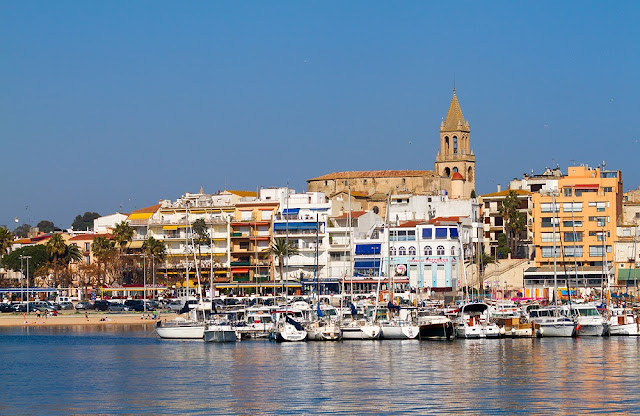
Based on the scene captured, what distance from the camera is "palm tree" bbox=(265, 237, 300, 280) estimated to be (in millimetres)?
115125

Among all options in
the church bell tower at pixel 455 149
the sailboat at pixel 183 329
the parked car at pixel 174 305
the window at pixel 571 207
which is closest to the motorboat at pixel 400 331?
the sailboat at pixel 183 329

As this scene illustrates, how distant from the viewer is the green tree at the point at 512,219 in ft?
421

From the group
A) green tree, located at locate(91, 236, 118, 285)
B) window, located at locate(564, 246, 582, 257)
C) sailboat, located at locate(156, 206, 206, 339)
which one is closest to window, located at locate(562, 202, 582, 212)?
window, located at locate(564, 246, 582, 257)

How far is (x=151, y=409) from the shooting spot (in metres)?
43.4

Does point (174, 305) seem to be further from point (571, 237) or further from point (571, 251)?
point (571, 237)

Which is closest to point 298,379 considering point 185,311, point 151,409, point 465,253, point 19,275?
point 151,409

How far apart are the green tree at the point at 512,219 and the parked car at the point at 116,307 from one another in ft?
143

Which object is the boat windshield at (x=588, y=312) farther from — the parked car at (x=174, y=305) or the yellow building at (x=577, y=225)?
the parked car at (x=174, y=305)

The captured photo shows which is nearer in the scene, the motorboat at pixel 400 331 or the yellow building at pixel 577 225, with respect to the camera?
the motorboat at pixel 400 331

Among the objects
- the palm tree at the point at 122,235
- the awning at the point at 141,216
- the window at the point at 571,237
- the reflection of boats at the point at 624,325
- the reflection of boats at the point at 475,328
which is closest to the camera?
the reflection of boats at the point at 475,328

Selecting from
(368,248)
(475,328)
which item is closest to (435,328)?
(475,328)

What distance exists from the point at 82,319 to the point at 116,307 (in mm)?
9098

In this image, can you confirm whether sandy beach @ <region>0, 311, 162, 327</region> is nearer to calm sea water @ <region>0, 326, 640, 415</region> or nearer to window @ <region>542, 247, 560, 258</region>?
calm sea water @ <region>0, 326, 640, 415</region>

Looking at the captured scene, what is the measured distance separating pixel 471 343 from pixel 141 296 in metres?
57.8
